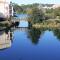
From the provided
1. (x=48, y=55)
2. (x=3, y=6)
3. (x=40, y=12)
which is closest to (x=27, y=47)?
(x=48, y=55)

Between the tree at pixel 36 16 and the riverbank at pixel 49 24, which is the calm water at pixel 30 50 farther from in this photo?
the tree at pixel 36 16

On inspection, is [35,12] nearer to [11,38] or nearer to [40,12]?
[40,12]

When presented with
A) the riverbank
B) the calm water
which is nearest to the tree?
the riverbank

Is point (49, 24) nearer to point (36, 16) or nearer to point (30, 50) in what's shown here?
point (36, 16)

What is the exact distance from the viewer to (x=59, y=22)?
2098 centimetres

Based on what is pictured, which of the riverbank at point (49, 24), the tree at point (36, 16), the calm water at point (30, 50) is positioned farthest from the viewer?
the tree at point (36, 16)

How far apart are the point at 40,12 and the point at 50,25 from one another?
5.36 ft

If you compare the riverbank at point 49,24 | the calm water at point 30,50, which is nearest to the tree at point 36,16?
the riverbank at point 49,24

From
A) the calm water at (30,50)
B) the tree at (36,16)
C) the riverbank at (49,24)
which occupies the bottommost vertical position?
the calm water at (30,50)

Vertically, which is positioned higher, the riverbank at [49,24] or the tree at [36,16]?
the tree at [36,16]

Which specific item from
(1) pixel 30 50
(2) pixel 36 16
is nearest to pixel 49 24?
(2) pixel 36 16

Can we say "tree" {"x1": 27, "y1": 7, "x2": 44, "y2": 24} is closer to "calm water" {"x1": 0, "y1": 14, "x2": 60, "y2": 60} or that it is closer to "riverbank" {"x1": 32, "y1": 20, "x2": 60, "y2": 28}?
"riverbank" {"x1": 32, "y1": 20, "x2": 60, "y2": 28}

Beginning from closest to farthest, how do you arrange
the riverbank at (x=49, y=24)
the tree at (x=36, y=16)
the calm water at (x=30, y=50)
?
1. the calm water at (x=30, y=50)
2. the riverbank at (x=49, y=24)
3. the tree at (x=36, y=16)

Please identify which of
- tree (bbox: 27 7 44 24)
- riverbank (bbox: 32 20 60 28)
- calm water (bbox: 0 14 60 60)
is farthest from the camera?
tree (bbox: 27 7 44 24)
